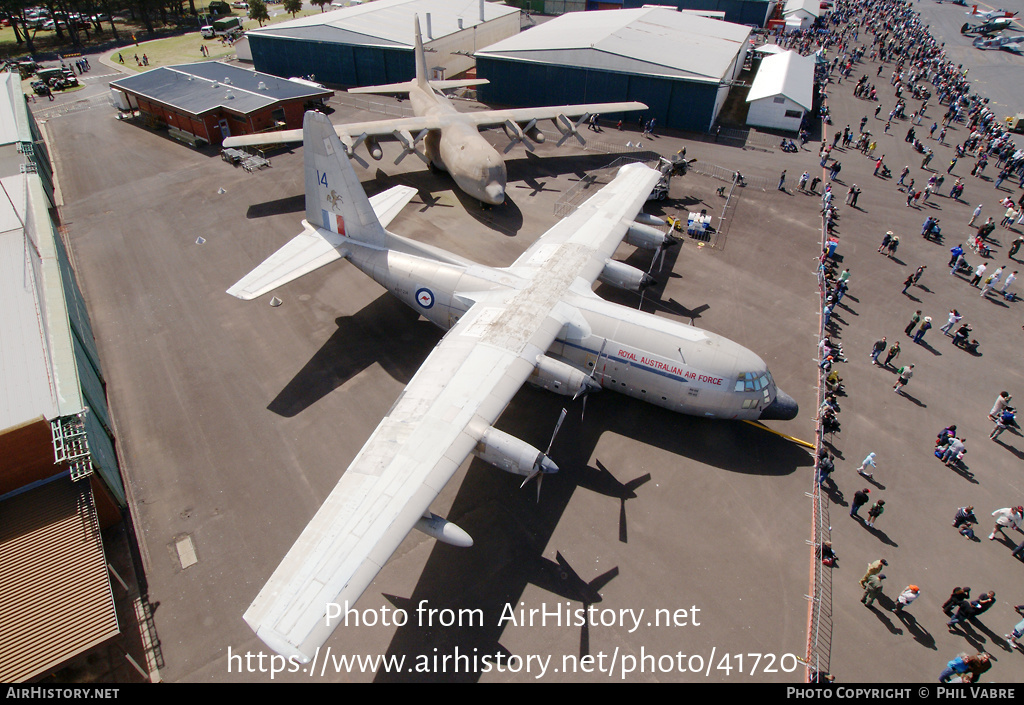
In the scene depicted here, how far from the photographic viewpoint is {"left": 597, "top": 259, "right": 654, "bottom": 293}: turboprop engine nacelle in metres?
27.1

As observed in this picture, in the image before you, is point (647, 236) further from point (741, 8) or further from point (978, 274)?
point (741, 8)

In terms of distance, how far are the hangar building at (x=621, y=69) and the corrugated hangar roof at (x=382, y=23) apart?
13834mm

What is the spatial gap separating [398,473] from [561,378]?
7.43m

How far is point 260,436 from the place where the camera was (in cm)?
2247

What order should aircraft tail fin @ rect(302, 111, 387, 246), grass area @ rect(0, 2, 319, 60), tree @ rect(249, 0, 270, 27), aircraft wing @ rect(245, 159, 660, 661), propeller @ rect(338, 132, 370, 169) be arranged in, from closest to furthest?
aircraft wing @ rect(245, 159, 660, 661) < aircraft tail fin @ rect(302, 111, 387, 246) < propeller @ rect(338, 132, 370, 169) < grass area @ rect(0, 2, 319, 60) < tree @ rect(249, 0, 270, 27)

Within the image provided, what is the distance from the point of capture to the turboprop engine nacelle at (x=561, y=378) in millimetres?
20188

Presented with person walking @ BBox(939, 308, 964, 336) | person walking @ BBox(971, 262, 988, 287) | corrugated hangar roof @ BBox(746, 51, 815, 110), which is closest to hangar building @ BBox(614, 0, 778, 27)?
corrugated hangar roof @ BBox(746, 51, 815, 110)

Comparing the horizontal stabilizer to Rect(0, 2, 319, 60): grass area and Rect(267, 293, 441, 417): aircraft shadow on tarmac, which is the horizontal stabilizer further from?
Rect(0, 2, 319, 60): grass area

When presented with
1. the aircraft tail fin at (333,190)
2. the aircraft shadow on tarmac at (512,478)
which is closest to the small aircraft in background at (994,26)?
the aircraft shadow on tarmac at (512,478)

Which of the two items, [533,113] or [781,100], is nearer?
[533,113]

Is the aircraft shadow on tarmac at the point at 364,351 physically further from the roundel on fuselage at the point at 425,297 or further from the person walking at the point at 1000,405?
the person walking at the point at 1000,405

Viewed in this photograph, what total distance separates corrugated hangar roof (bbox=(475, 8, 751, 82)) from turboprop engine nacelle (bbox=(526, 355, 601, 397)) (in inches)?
1747

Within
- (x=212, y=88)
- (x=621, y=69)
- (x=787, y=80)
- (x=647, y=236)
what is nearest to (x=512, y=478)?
(x=647, y=236)

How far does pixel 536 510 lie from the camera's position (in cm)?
2009
